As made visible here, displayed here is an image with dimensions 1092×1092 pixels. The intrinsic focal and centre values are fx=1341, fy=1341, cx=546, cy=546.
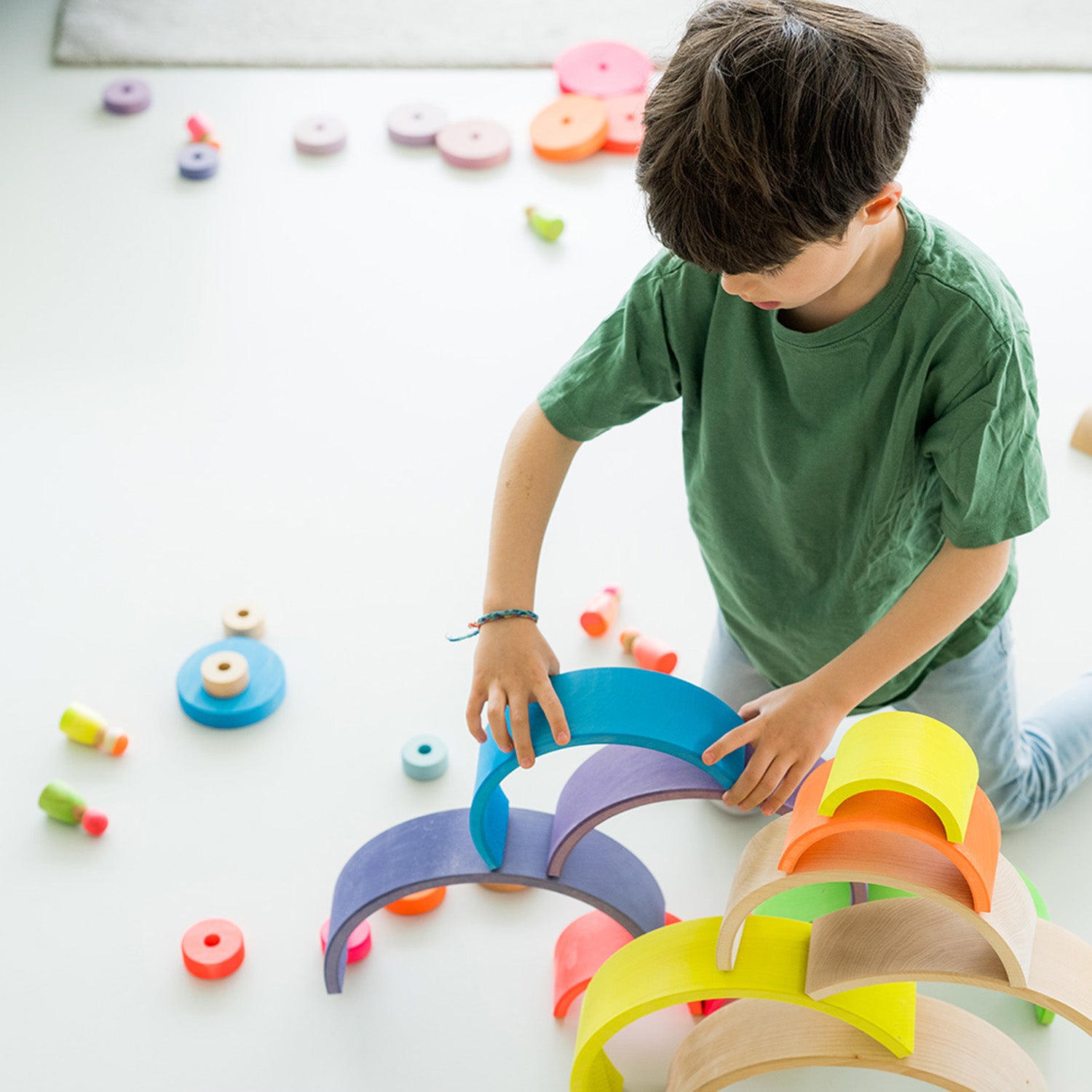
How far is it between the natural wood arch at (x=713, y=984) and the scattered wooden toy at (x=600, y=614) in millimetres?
534

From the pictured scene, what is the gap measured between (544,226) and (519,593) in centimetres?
121

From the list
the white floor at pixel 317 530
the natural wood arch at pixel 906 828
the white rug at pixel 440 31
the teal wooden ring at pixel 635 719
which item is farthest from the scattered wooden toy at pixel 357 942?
the white rug at pixel 440 31

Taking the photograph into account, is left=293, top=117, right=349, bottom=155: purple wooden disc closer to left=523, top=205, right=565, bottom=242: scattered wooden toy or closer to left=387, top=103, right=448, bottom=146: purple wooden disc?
left=387, top=103, right=448, bottom=146: purple wooden disc

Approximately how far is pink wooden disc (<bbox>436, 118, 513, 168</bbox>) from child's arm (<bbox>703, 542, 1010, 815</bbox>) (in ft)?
5.03

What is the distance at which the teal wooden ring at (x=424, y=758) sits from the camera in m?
1.40

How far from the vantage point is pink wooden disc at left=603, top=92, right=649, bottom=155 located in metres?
2.33

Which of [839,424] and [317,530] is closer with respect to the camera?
[839,424]

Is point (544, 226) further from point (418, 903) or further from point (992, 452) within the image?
point (992, 452)

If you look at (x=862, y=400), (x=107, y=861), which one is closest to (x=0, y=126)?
(x=107, y=861)

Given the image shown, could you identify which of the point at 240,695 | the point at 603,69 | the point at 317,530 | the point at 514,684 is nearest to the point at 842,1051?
the point at 514,684

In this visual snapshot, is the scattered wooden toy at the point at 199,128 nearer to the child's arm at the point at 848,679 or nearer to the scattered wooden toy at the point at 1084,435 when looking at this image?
the scattered wooden toy at the point at 1084,435

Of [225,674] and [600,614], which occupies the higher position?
Answer: [600,614]

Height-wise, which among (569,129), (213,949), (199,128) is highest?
(569,129)

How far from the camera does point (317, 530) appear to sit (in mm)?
1697
